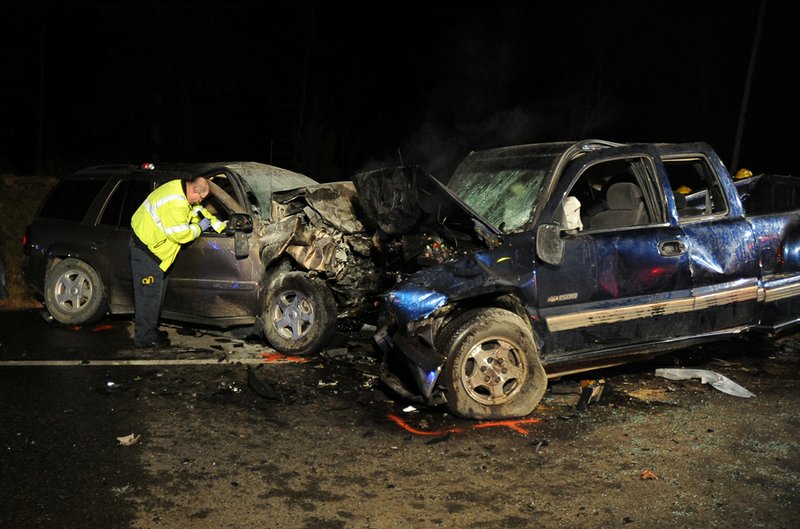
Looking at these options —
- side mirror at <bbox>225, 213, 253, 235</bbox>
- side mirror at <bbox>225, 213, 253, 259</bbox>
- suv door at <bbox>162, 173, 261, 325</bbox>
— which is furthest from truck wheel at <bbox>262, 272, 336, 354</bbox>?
side mirror at <bbox>225, 213, 253, 235</bbox>

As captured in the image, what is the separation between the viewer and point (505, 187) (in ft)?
19.9

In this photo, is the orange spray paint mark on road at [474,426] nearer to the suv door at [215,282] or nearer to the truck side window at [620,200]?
the truck side window at [620,200]

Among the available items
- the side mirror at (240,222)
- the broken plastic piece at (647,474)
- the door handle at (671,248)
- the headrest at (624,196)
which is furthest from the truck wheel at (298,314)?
the broken plastic piece at (647,474)

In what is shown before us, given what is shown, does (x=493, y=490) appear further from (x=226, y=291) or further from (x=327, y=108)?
(x=327, y=108)

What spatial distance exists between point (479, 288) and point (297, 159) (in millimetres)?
15458

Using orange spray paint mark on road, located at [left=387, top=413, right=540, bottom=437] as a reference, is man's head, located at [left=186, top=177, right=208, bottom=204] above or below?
above

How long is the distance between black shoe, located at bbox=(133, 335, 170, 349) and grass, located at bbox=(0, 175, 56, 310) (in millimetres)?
3087

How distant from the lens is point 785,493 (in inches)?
159

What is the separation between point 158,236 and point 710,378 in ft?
17.0

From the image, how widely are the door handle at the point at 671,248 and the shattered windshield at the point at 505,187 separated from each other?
104 centimetres

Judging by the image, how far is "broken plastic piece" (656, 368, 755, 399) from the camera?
229 inches

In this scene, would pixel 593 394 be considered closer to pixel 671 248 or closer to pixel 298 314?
pixel 671 248

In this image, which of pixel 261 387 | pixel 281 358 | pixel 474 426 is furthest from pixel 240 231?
pixel 474 426

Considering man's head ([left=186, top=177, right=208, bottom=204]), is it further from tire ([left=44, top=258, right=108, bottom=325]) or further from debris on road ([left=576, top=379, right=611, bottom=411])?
debris on road ([left=576, top=379, right=611, bottom=411])
